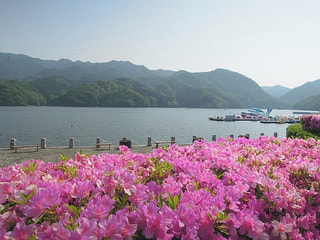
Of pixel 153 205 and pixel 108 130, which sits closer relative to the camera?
pixel 153 205

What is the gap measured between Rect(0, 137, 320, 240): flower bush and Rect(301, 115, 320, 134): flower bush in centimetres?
1503

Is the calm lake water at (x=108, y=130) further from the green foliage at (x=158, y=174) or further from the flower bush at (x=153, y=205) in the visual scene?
the flower bush at (x=153, y=205)

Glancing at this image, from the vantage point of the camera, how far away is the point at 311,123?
1596 cm

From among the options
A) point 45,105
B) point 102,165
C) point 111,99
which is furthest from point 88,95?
point 102,165

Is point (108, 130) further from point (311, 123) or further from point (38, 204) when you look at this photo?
point (38, 204)

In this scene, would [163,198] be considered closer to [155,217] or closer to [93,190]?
[155,217]

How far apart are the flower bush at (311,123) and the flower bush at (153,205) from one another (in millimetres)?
15030

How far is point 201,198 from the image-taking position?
6.88 ft

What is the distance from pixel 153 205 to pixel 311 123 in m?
17.6

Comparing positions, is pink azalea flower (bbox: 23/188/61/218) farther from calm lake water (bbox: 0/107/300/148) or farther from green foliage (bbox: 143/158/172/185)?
calm lake water (bbox: 0/107/300/148)

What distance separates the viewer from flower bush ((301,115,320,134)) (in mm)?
15595

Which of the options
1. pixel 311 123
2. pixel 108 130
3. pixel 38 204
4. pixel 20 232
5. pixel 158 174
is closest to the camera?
pixel 20 232

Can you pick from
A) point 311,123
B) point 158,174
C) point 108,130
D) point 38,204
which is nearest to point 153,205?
point 38,204

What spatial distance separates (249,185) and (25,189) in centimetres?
228
